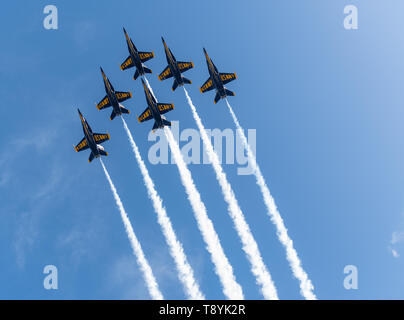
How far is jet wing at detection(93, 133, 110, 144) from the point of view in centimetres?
10619

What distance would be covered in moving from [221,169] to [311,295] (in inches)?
1317

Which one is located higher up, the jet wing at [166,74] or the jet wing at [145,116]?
the jet wing at [166,74]

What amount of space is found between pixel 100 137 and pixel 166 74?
2364cm

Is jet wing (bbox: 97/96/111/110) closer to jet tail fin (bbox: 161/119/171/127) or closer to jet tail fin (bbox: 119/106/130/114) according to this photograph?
jet tail fin (bbox: 119/106/130/114)

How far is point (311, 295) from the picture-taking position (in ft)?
276

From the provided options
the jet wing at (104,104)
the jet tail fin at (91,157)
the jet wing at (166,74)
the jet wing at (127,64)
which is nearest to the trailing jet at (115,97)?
the jet wing at (104,104)

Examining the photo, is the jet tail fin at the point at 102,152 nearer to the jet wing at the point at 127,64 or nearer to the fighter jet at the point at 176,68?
the jet wing at the point at 127,64

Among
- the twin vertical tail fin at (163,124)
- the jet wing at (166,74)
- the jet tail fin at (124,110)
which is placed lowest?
the twin vertical tail fin at (163,124)

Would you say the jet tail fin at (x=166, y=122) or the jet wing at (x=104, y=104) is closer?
the jet tail fin at (x=166, y=122)

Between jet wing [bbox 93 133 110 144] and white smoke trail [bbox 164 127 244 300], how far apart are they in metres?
15.4

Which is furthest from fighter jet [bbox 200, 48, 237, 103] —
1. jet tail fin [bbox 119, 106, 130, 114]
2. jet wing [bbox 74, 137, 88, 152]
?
jet wing [bbox 74, 137, 88, 152]

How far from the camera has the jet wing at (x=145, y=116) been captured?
353ft
